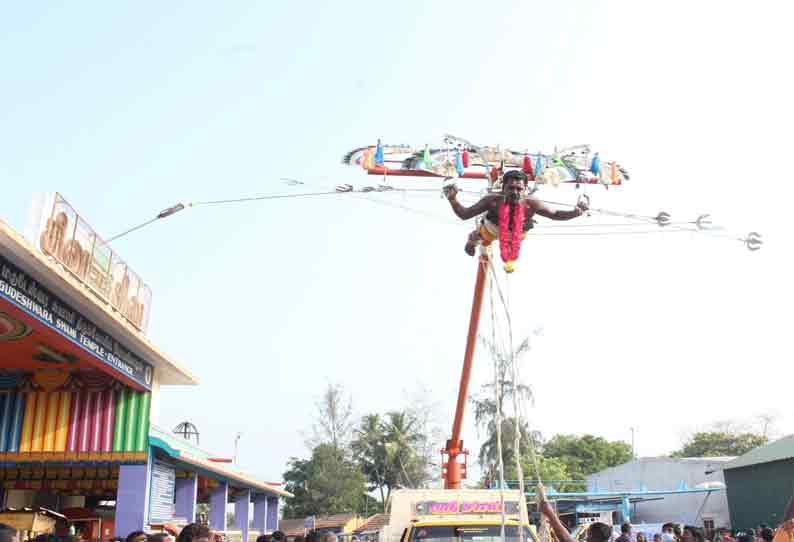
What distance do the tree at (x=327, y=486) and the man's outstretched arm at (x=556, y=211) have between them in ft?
143

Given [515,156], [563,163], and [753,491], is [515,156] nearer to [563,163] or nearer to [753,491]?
[563,163]

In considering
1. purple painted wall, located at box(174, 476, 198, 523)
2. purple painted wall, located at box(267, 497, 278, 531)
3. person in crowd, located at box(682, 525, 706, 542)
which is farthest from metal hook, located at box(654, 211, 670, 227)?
purple painted wall, located at box(267, 497, 278, 531)

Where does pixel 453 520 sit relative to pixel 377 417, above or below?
below

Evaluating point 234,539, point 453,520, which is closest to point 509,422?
point 234,539

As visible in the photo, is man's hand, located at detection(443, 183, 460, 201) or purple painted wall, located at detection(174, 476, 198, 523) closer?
man's hand, located at detection(443, 183, 460, 201)

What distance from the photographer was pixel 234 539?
2600 centimetres

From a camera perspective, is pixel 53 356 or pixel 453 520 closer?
pixel 453 520

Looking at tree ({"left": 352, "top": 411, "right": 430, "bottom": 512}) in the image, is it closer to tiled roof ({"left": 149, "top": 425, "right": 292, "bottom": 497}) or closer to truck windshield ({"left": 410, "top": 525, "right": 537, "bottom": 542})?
tiled roof ({"left": 149, "top": 425, "right": 292, "bottom": 497})

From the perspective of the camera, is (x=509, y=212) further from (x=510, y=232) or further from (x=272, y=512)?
(x=272, y=512)

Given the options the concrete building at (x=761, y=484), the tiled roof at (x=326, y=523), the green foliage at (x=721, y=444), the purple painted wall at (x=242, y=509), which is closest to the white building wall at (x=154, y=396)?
the purple painted wall at (x=242, y=509)

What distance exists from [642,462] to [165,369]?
3379cm

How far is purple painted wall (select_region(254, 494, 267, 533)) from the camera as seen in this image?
29844mm

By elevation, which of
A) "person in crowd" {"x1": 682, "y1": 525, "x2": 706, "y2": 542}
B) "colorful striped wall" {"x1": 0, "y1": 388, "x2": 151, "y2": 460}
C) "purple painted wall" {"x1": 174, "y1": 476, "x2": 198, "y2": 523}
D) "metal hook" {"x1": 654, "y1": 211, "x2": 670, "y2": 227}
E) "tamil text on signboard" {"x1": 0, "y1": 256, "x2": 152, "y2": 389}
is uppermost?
"metal hook" {"x1": 654, "y1": 211, "x2": 670, "y2": 227}

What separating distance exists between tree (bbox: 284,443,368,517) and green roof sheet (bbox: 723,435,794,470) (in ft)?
82.4
